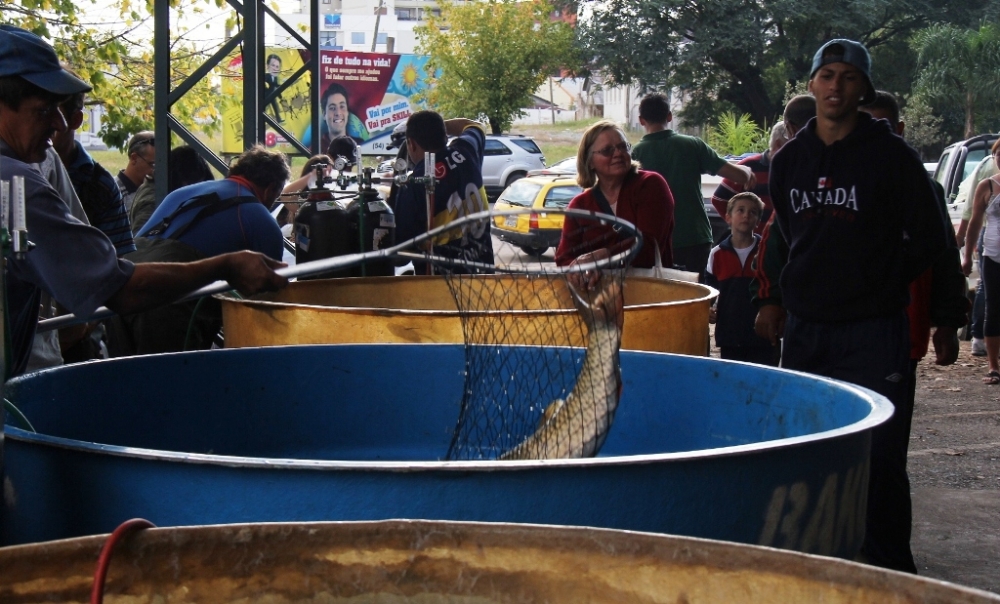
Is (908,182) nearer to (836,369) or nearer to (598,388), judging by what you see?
(836,369)

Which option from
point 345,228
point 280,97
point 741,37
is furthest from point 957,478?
point 741,37

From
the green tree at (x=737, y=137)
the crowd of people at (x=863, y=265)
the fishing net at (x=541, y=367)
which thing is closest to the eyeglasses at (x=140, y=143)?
the fishing net at (x=541, y=367)

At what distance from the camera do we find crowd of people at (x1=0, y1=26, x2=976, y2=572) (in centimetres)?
297

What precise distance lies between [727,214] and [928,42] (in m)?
30.8

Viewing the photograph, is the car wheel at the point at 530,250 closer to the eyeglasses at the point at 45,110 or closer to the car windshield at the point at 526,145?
the eyeglasses at the point at 45,110

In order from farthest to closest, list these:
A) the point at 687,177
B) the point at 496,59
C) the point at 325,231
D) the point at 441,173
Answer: the point at 496,59, the point at 687,177, the point at 325,231, the point at 441,173

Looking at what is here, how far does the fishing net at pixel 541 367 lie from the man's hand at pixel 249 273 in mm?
527

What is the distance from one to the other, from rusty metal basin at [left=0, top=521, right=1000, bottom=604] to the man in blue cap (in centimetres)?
98

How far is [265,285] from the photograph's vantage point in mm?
3076

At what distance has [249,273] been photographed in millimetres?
3057

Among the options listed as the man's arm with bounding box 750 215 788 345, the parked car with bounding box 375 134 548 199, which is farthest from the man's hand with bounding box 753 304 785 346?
the parked car with bounding box 375 134 548 199

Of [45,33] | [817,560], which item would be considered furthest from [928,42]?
[817,560]

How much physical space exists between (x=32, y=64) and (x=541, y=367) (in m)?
1.79

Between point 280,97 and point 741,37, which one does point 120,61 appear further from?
point 741,37
